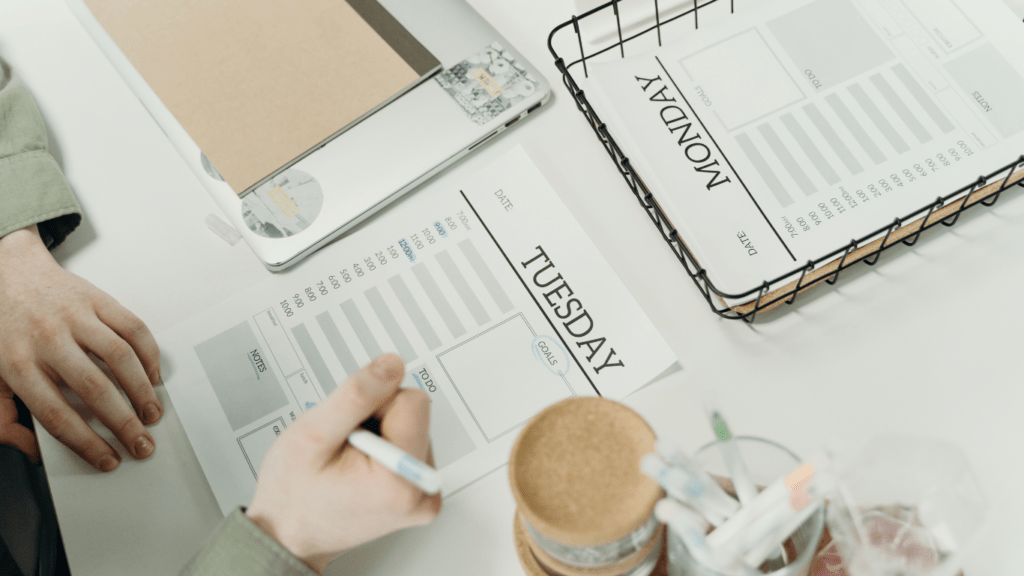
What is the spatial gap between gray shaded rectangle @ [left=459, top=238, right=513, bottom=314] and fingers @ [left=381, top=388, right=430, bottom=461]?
17 cm

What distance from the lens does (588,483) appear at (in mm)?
320

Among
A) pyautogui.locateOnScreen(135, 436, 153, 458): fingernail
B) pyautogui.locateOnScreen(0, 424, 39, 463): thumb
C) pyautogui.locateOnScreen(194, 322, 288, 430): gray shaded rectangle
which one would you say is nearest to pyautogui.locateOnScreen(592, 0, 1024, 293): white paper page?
pyautogui.locateOnScreen(194, 322, 288, 430): gray shaded rectangle

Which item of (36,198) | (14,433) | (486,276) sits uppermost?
(36,198)

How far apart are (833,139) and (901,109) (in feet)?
0.21

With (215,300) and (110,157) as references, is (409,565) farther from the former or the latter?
(110,157)

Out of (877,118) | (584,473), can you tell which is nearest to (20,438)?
(584,473)

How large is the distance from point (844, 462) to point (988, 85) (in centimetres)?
41

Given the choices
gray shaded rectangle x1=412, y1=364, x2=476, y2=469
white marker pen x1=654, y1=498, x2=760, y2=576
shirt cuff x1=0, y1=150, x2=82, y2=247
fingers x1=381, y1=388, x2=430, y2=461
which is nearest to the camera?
white marker pen x1=654, y1=498, x2=760, y2=576

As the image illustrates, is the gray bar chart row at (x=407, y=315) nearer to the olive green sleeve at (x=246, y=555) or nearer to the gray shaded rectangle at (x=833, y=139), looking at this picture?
the olive green sleeve at (x=246, y=555)

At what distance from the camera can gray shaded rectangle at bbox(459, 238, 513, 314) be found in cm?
55

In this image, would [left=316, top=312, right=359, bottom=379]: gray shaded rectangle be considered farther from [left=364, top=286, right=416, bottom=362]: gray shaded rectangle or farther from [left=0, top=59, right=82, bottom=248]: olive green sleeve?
[left=0, top=59, right=82, bottom=248]: olive green sleeve

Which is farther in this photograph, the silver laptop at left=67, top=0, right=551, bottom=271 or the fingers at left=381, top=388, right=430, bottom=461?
the silver laptop at left=67, top=0, right=551, bottom=271

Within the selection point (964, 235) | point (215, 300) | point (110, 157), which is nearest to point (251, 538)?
point (215, 300)

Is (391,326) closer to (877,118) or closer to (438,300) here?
(438,300)
